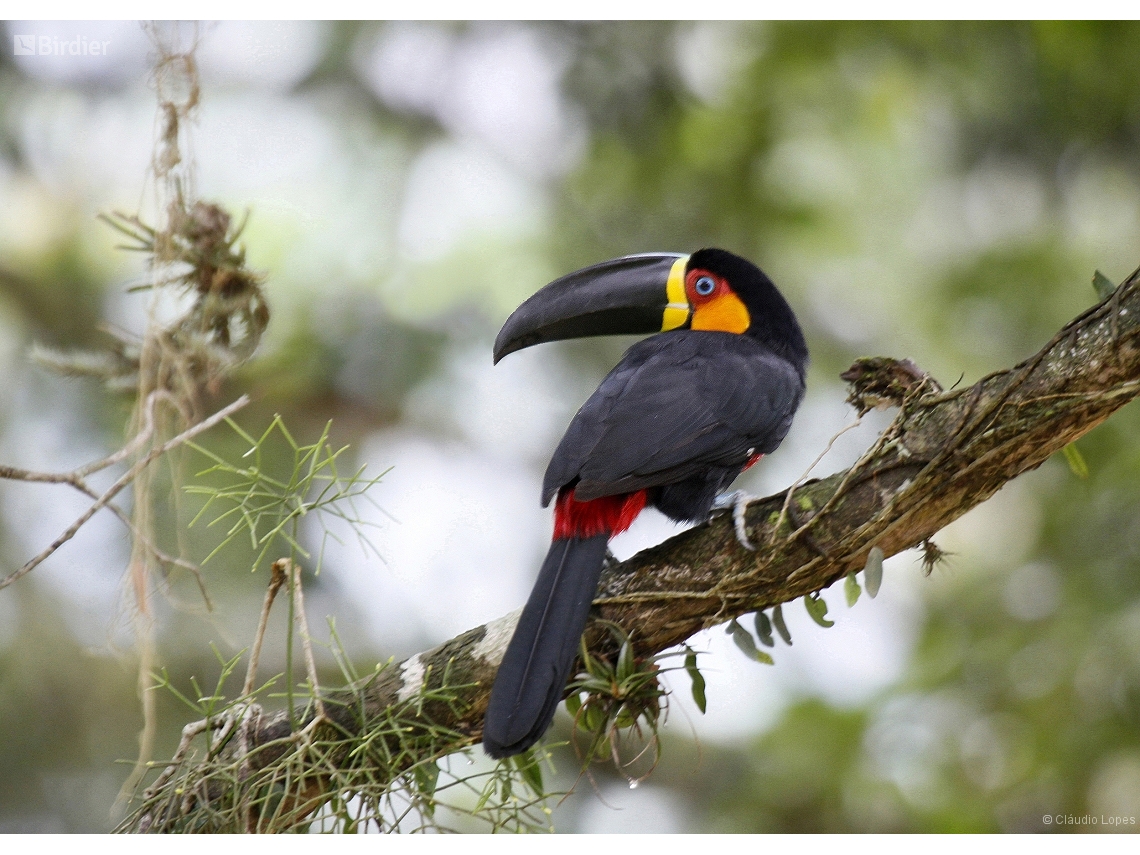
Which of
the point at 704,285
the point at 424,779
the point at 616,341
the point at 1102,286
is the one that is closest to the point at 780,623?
the point at 424,779

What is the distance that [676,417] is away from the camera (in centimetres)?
191

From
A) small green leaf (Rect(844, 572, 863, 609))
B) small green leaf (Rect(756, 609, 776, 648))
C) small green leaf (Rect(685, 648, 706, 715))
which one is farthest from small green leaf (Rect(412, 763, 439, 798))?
small green leaf (Rect(844, 572, 863, 609))

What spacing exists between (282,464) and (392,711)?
1.44 meters

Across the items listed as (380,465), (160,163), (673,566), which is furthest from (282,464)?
(673,566)

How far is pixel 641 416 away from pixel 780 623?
0.43m

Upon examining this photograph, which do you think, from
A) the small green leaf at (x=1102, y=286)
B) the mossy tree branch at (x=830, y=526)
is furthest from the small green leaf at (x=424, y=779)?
the small green leaf at (x=1102, y=286)

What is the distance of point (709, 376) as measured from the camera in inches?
78.9

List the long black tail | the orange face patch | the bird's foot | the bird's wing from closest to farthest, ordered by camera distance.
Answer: the long black tail, the bird's foot, the bird's wing, the orange face patch

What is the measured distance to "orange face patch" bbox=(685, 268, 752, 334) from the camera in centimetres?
233

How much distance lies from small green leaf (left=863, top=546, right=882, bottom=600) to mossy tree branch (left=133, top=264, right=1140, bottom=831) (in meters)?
0.01

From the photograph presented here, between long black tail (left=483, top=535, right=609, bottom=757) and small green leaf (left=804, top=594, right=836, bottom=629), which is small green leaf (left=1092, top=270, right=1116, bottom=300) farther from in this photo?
long black tail (left=483, top=535, right=609, bottom=757)

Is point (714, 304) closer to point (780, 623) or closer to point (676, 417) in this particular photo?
point (676, 417)

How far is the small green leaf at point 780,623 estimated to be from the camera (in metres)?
1.75

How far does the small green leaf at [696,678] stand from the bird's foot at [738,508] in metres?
0.20
